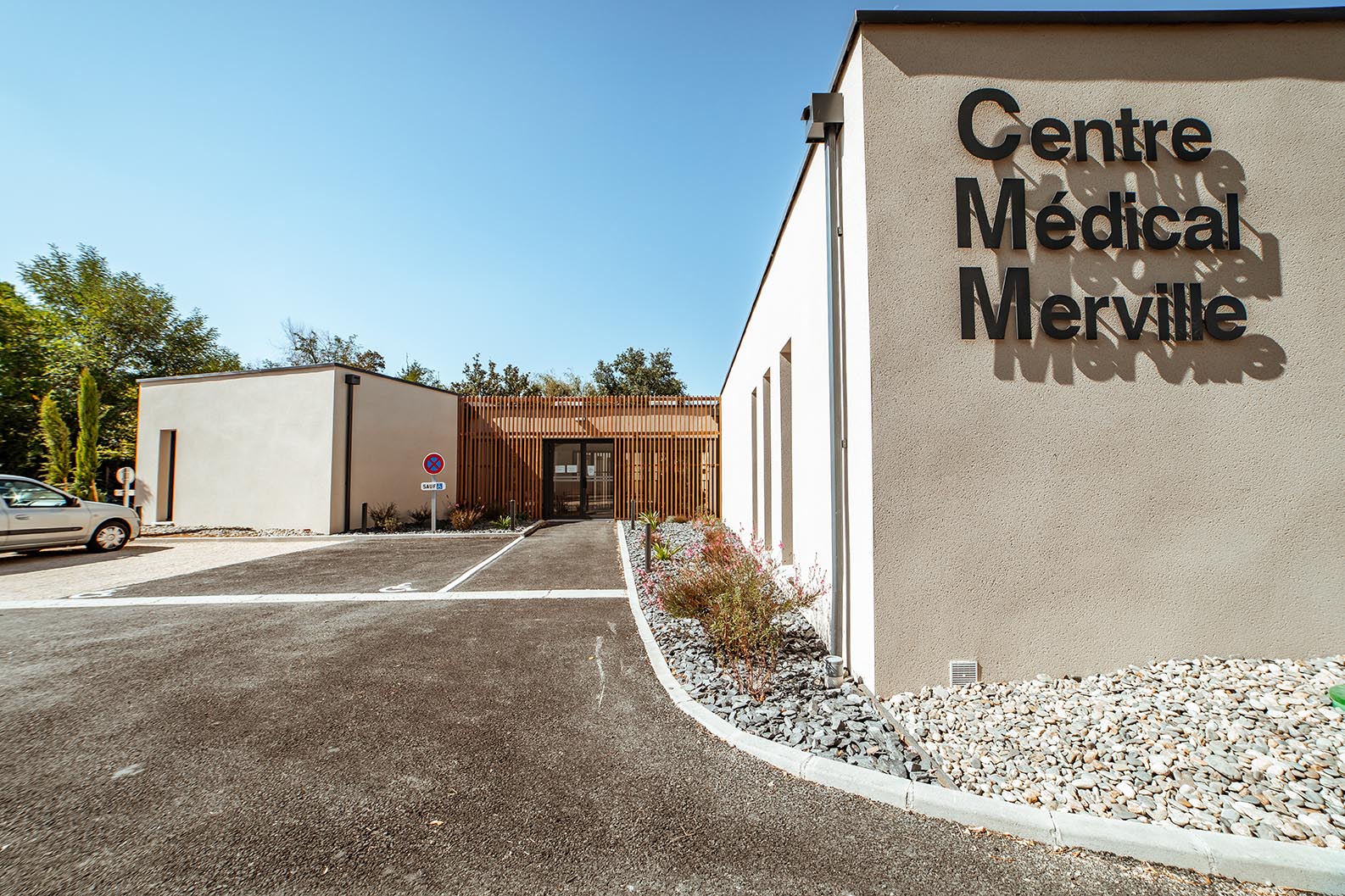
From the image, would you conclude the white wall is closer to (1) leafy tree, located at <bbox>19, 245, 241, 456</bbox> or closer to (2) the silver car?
(2) the silver car

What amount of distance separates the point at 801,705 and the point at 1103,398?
9.95ft

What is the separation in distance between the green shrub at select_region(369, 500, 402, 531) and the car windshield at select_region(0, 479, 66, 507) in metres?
5.86

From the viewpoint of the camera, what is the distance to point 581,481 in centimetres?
1922

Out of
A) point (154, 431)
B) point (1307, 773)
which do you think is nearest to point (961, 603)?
point (1307, 773)

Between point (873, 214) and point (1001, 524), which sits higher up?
point (873, 214)

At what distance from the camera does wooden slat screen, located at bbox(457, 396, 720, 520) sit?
18.4m

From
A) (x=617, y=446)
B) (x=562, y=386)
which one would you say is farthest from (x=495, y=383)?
(x=617, y=446)

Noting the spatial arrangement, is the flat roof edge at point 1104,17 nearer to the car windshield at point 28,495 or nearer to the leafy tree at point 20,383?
the car windshield at point 28,495

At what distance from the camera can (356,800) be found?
2.84m

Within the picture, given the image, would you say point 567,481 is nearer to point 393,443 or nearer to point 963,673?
point 393,443

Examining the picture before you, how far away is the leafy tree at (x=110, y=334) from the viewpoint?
24312mm

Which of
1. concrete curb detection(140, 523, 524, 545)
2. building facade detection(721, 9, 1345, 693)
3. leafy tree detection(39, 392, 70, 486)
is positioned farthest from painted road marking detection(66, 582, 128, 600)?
leafy tree detection(39, 392, 70, 486)

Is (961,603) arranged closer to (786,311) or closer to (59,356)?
(786,311)

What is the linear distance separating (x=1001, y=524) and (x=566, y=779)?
326cm
